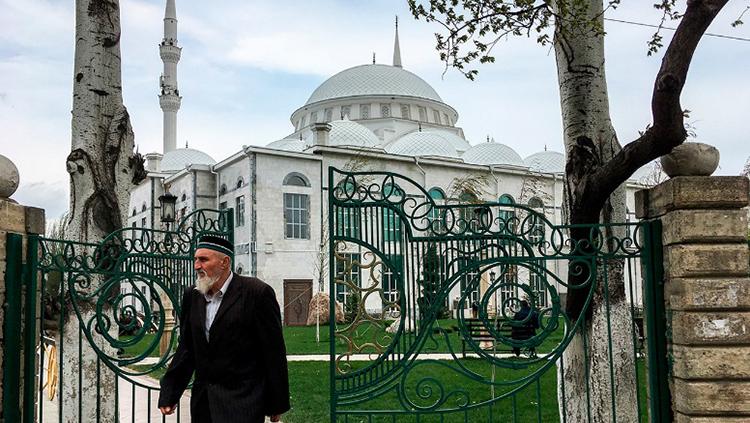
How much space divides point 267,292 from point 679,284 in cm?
246

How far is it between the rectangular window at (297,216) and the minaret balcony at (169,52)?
13830 millimetres

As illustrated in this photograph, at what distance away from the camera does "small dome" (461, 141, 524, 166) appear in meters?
37.8

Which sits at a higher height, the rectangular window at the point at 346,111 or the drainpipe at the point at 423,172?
the rectangular window at the point at 346,111

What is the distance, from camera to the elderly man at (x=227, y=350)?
13.1 feet

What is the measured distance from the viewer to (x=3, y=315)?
4.12 metres

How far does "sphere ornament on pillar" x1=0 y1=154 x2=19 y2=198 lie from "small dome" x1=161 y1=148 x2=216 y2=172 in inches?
1372

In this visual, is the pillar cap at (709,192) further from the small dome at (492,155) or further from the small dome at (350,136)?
Answer: the small dome at (492,155)

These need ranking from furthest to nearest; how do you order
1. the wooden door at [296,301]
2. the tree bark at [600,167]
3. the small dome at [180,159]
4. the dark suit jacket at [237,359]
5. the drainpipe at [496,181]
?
the small dome at [180,159] → the drainpipe at [496,181] → the wooden door at [296,301] → the tree bark at [600,167] → the dark suit jacket at [237,359]

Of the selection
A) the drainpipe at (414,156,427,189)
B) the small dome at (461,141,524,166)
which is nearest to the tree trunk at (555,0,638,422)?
the drainpipe at (414,156,427,189)

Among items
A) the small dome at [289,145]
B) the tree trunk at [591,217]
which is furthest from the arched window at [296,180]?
the tree trunk at [591,217]

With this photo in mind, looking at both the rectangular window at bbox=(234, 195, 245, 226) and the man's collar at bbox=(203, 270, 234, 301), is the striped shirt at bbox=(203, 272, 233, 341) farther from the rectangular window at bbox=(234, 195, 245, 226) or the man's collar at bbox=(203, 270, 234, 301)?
the rectangular window at bbox=(234, 195, 245, 226)

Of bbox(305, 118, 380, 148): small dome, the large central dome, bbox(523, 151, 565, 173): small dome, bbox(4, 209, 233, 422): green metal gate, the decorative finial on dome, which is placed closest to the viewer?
bbox(4, 209, 233, 422): green metal gate

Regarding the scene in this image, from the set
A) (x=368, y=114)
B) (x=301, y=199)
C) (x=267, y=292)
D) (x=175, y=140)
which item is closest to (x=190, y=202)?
(x=301, y=199)

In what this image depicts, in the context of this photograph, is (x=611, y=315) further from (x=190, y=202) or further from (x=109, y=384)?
(x=190, y=202)
